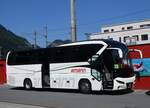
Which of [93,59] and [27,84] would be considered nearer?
[93,59]

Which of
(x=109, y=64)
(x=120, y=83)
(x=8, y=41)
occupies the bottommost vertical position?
(x=120, y=83)

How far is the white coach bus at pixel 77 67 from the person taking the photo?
22.6 meters

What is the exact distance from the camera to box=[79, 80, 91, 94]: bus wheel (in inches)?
939

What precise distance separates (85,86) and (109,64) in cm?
242

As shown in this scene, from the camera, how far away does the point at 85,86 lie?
24078 millimetres

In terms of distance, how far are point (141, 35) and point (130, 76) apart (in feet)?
212

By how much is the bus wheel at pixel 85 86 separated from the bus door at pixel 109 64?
128 cm

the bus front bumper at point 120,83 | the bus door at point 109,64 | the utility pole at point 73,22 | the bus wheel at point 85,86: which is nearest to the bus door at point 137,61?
the bus door at point 109,64

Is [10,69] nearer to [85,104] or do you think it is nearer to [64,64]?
[64,64]

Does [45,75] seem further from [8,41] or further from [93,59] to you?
[8,41]

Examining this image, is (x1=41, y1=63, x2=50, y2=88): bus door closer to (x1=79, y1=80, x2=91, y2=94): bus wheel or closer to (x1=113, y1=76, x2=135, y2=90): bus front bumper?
(x1=79, y1=80, x2=91, y2=94): bus wheel

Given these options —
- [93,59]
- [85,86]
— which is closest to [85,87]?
[85,86]

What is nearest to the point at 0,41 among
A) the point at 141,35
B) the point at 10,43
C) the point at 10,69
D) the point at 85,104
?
the point at 10,43

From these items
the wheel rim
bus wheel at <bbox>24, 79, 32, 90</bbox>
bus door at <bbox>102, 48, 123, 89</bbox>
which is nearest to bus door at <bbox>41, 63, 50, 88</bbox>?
bus wheel at <bbox>24, 79, 32, 90</bbox>
